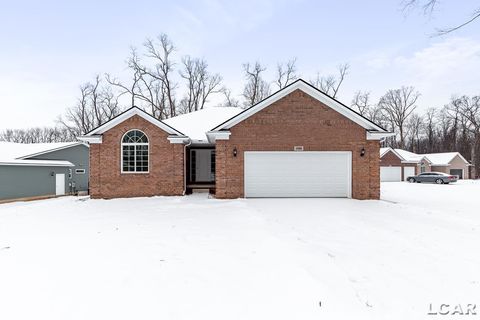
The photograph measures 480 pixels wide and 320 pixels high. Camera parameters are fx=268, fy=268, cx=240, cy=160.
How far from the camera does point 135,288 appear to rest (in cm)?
393

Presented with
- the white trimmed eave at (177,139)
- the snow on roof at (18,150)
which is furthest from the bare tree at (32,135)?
the white trimmed eave at (177,139)

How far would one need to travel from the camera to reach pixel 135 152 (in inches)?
548

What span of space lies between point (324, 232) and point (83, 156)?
82.9 ft

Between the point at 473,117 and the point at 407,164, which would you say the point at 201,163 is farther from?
the point at 473,117

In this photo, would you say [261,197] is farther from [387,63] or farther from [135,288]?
[387,63]

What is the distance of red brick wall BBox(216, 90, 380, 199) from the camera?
1240 centimetres

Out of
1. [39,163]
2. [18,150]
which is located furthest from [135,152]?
[18,150]

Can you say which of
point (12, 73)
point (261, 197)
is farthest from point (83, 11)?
point (12, 73)

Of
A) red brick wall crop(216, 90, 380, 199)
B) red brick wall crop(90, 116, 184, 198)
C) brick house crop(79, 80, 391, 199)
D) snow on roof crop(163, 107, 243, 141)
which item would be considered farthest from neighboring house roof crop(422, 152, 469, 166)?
red brick wall crop(90, 116, 184, 198)

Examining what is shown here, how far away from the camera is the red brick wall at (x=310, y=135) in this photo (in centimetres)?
1240

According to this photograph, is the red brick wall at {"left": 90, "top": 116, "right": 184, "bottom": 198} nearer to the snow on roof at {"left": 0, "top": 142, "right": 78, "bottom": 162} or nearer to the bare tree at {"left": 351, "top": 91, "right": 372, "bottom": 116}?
the snow on roof at {"left": 0, "top": 142, "right": 78, "bottom": 162}

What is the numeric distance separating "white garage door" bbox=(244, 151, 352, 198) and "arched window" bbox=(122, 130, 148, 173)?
214 inches

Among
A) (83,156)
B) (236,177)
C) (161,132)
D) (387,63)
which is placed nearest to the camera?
(236,177)

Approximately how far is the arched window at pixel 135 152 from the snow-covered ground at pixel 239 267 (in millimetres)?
5428
